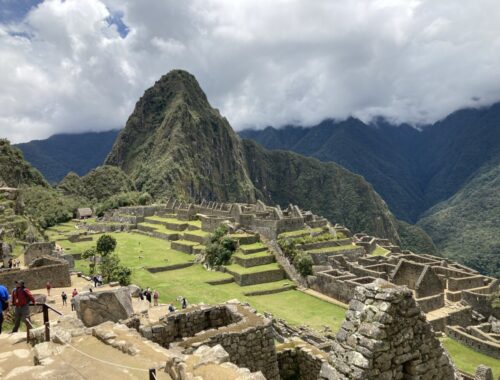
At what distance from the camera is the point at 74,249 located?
42.4 meters

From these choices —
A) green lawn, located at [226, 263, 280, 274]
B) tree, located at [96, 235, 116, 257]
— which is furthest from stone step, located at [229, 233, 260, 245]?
tree, located at [96, 235, 116, 257]

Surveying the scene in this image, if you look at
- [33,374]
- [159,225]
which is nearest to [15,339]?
[33,374]

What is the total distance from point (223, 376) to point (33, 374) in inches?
108

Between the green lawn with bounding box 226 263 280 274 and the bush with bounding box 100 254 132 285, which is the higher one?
the bush with bounding box 100 254 132 285

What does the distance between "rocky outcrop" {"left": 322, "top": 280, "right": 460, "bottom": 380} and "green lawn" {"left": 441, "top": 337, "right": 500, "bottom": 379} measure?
18.5 metres

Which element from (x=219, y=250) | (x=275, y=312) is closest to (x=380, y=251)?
(x=219, y=250)

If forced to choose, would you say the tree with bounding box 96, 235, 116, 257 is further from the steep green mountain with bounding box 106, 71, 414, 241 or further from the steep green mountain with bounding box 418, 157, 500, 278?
the steep green mountain with bounding box 106, 71, 414, 241

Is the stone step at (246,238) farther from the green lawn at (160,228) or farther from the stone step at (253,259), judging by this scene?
the green lawn at (160,228)

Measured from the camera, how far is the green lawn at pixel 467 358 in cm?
1975

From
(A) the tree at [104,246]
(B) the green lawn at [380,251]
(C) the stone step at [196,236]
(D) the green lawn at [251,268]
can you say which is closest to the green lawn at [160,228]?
(C) the stone step at [196,236]

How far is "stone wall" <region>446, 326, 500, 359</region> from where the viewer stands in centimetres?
2178

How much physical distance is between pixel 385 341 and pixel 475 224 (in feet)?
470

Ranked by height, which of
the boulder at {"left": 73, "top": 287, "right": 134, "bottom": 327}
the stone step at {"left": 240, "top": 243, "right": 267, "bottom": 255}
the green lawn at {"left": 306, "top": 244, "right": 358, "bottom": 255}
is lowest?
the green lawn at {"left": 306, "top": 244, "right": 358, "bottom": 255}

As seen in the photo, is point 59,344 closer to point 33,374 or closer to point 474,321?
point 33,374
